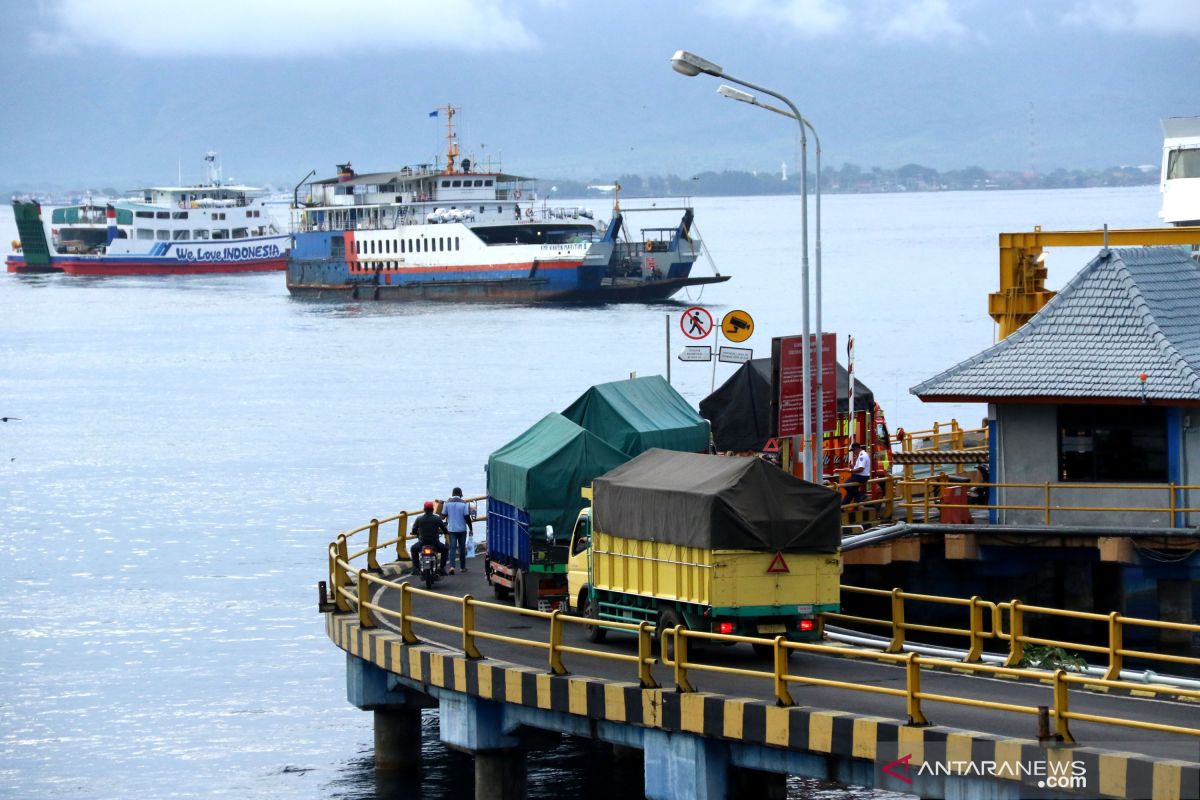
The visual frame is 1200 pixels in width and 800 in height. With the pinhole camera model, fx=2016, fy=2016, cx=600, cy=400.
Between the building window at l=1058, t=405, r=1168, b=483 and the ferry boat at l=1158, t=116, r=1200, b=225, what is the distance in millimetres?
22143

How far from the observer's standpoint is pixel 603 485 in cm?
2200

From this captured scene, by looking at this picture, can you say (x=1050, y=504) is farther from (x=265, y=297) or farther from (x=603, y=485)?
(x=265, y=297)

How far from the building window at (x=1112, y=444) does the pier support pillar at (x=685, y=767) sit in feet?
35.8

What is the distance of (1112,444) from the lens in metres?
27.6

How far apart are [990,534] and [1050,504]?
0.99m

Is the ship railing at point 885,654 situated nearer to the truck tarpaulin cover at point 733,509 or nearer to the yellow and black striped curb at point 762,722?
the yellow and black striped curb at point 762,722

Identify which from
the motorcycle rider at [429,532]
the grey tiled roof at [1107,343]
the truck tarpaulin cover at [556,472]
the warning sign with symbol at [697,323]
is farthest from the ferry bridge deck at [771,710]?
the warning sign with symbol at [697,323]

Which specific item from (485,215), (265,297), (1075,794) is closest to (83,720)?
(1075,794)

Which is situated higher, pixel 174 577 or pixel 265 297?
pixel 265 297

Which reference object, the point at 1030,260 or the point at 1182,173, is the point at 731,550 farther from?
the point at 1182,173

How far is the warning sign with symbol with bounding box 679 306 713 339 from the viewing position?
3266 cm

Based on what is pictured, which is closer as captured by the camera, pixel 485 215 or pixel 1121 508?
pixel 1121 508

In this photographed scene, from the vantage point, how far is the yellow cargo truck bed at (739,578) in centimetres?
2003

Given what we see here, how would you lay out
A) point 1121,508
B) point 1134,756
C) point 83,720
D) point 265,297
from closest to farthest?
1. point 1134,756
2. point 1121,508
3. point 83,720
4. point 265,297
